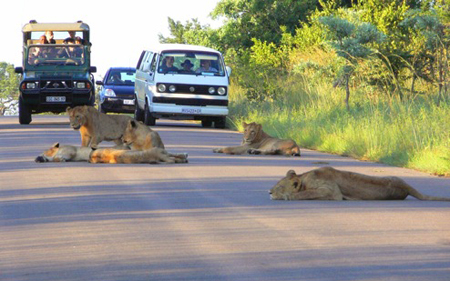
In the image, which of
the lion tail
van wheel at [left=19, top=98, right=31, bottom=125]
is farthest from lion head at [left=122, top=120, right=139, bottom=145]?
van wheel at [left=19, top=98, right=31, bottom=125]

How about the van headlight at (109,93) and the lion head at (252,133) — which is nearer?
the lion head at (252,133)

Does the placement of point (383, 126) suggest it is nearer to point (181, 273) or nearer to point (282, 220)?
point (282, 220)

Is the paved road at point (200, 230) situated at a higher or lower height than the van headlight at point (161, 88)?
lower

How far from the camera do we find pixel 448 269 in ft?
22.1

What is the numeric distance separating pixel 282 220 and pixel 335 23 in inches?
521

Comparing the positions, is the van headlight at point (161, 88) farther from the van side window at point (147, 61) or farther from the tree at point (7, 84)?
the tree at point (7, 84)

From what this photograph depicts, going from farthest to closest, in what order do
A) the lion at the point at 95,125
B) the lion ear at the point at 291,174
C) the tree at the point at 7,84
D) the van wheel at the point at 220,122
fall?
the tree at the point at 7,84
the van wheel at the point at 220,122
the lion at the point at 95,125
the lion ear at the point at 291,174

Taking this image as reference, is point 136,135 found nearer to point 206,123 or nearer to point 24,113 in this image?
point 206,123

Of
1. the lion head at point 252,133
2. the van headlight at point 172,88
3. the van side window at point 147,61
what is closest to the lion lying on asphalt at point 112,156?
the lion head at point 252,133

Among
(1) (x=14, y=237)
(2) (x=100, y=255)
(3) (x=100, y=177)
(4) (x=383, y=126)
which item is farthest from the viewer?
(4) (x=383, y=126)

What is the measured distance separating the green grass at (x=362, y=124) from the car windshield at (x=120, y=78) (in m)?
6.15

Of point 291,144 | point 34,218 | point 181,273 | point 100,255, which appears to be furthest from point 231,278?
point 291,144

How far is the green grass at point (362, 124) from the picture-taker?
15547 mm

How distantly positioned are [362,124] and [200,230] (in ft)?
34.4
